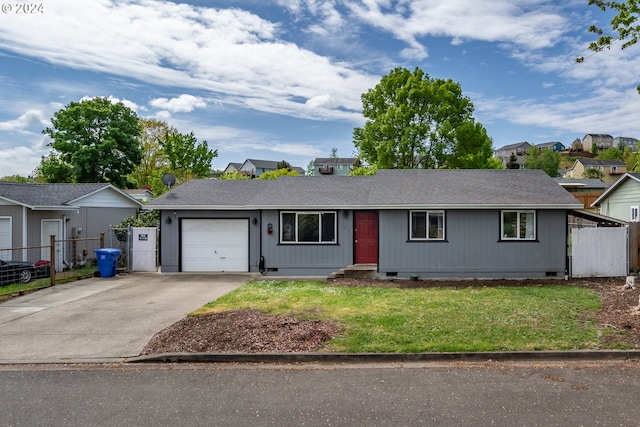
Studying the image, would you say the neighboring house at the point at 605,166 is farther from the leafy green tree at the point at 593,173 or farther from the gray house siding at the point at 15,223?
the gray house siding at the point at 15,223

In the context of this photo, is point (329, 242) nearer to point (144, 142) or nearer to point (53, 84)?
point (53, 84)

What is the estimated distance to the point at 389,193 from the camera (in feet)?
48.5

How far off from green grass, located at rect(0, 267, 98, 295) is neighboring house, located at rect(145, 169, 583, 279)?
2953mm

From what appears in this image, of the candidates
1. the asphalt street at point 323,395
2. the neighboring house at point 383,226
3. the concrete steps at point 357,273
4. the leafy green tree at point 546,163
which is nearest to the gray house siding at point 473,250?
the neighboring house at point 383,226

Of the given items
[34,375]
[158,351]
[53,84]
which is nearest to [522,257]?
[158,351]

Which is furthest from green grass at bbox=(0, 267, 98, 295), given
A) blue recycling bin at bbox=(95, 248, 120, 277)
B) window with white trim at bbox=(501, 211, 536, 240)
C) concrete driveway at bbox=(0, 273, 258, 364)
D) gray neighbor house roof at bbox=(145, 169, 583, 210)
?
window with white trim at bbox=(501, 211, 536, 240)

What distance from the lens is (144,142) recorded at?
1833 inches

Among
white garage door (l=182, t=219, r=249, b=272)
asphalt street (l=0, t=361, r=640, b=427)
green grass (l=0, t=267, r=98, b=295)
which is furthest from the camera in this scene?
white garage door (l=182, t=219, r=249, b=272)

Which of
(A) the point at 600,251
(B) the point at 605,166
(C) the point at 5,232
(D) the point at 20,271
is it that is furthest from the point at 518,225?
(B) the point at 605,166

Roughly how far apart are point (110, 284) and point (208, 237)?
381 cm

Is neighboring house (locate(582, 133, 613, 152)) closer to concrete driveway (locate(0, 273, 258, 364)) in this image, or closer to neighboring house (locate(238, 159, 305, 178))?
neighboring house (locate(238, 159, 305, 178))

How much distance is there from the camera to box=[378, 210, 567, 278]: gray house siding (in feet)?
45.4

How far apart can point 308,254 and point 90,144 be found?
26892 mm

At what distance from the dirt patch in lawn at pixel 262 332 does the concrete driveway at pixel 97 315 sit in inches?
24.2
